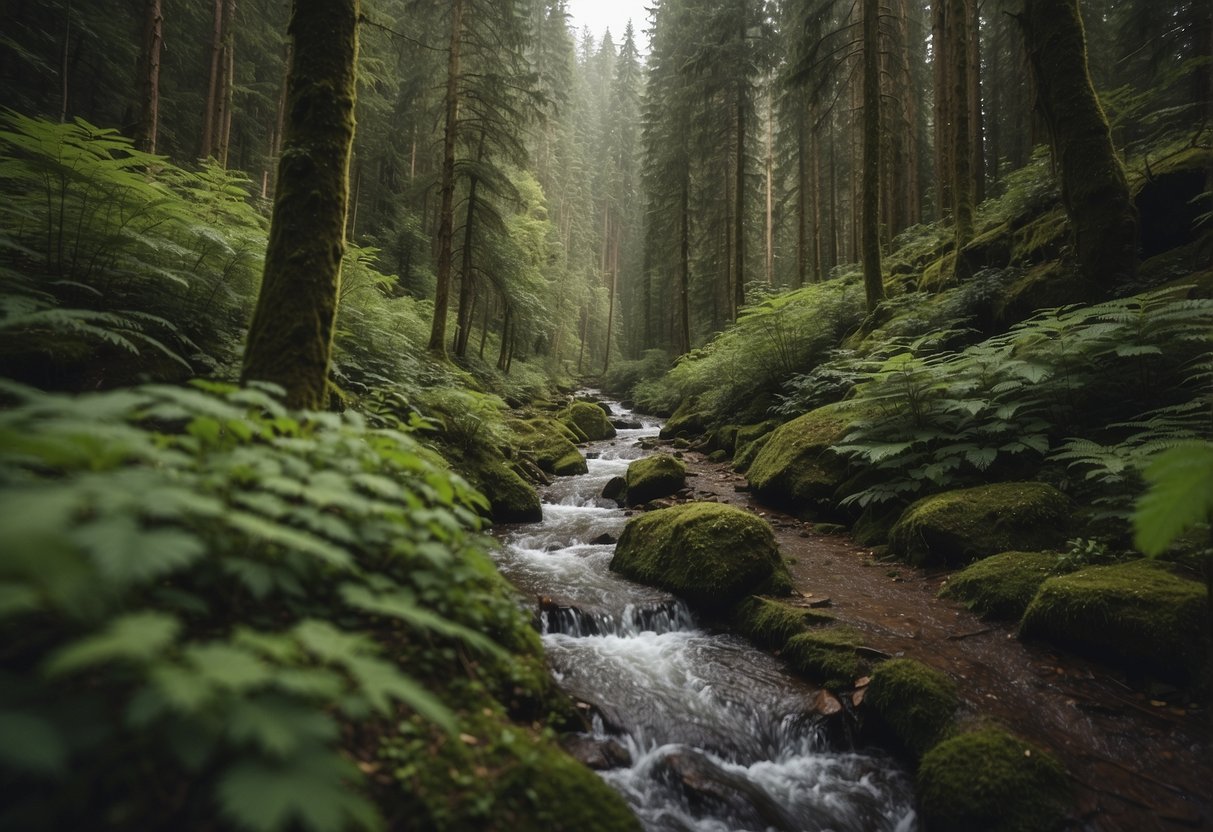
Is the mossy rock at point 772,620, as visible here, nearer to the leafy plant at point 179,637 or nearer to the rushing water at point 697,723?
the rushing water at point 697,723

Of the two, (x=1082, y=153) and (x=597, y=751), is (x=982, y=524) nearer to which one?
(x=597, y=751)

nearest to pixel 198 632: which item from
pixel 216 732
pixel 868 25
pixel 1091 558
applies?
pixel 216 732

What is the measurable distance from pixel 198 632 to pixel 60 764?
82 cm

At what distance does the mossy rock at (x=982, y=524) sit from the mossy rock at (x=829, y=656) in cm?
197

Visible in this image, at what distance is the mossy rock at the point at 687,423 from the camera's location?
52.0ft

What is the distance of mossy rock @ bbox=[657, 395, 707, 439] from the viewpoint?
15848 millimetres

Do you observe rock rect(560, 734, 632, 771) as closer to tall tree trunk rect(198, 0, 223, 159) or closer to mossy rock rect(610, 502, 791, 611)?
mossy rock rect(610, 502, 791, 611)

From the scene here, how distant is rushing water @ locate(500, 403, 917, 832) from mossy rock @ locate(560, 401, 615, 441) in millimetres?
11369

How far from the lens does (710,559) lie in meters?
5.56

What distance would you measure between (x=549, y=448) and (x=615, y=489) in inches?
127

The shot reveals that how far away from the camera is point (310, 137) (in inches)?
146

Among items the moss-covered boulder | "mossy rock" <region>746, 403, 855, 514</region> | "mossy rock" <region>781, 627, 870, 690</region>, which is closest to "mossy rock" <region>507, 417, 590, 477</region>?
the moss-covered boulder

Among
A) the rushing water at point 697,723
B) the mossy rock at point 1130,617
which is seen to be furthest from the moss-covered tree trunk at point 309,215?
the mossy rock at point 1130,617

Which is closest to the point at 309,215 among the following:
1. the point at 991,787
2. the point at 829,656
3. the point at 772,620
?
the point at 772,620
